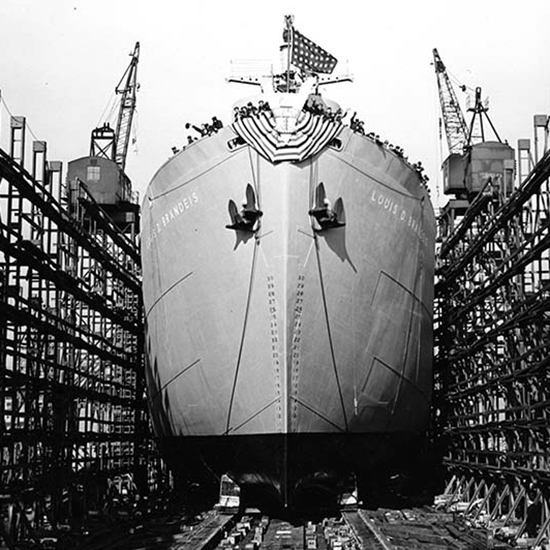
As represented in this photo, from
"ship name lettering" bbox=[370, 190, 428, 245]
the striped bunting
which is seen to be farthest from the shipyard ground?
the striped bunting

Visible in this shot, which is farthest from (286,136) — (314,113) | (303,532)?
(303,532)

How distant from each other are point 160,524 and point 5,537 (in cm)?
639

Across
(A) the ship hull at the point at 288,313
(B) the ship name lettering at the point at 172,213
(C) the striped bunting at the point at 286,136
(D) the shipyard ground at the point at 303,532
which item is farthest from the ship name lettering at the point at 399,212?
(D) the shipyard ground at the point at 303,532

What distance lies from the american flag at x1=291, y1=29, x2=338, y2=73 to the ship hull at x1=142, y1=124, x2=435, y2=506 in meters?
3.20

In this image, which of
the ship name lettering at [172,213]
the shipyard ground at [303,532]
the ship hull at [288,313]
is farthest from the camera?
the ship name lettering at [172,213]

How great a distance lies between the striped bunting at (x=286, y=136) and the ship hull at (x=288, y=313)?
199mm

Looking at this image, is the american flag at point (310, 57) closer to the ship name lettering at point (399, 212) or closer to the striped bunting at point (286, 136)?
the striped bunting at point (286, 136)

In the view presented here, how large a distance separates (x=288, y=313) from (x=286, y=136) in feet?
11.3

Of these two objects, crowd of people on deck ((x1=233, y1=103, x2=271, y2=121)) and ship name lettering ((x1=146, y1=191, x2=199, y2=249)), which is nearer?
crowd of people on deck ((x1=233, y1=103, x2=271, y2=121))

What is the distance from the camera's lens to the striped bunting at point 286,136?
1709 centimetres

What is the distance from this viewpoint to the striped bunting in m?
17.1

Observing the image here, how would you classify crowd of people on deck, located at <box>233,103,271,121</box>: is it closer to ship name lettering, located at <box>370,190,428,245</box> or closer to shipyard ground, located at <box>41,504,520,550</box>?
ship name lettering, located at <box>370,190,428,245</box>

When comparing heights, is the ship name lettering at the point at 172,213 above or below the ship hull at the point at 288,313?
above

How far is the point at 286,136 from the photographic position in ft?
56.4
